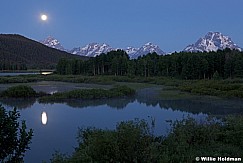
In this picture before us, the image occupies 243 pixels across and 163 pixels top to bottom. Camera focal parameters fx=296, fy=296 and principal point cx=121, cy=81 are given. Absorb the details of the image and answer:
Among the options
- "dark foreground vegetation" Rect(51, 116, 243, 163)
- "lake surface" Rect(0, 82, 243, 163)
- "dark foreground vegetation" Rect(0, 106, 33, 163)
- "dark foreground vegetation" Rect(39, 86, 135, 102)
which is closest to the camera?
"dark foreground vegetation" Rect(0, 106, 33, 163)

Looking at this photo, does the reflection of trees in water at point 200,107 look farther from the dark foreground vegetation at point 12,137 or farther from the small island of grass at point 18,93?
the dark foreground vegetation at point 12,137

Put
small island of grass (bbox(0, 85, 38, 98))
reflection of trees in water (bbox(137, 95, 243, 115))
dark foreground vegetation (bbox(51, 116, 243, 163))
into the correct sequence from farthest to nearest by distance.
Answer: small island of grass (bbox(0, 85, 38, 98)) < reflection of trees in water (bbox(137, 95, 243, 115)) < dark foreground vegetation (bbox(51, 116, 243, 163))

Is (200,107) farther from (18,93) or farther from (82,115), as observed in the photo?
(18,93)

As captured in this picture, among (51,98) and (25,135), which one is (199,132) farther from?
(51,98)

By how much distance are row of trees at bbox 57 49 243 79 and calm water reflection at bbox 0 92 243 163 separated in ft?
106

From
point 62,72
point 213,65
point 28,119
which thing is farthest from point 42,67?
point 28,119

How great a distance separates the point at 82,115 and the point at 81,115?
3.0 inches

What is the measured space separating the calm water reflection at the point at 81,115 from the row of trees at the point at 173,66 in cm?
3237

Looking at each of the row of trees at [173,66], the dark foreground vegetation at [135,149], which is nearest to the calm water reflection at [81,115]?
the dark foreground vegetation at [135,149]

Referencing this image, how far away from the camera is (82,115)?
22734 millimetres

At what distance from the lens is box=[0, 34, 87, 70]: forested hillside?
163125 mm

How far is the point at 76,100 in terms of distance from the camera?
3192 centimetres

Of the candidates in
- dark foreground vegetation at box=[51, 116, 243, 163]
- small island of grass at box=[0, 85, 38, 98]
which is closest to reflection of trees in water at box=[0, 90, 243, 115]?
small island of grass at box=[0, 85, 38, 98]

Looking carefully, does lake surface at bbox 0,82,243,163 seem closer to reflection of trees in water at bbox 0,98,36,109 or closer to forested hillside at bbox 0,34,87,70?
reflection of trees in water at bbox 0,98,36,109
